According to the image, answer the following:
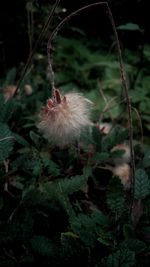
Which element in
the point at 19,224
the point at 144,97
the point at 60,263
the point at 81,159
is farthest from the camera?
the point at 144,97

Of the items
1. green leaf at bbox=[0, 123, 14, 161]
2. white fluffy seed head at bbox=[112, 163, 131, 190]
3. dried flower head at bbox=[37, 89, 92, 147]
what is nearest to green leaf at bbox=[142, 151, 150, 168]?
white fluffy seed head at bbox=[112, 163, 131, 190]

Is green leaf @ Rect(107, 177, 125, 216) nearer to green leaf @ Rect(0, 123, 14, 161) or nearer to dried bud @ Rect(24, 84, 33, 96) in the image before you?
green leaf @ Rect(0, 123, 14, 161)

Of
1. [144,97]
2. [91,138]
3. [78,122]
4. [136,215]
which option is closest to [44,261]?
[136,215]

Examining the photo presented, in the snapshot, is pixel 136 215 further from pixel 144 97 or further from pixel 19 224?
pixel 144 97

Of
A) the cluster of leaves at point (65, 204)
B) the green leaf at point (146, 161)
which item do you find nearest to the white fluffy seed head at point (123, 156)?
the cluster of leaves at point (65, 204)

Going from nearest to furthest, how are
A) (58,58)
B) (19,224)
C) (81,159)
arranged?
1. (19,224)
2. (81,159)
3. (58,58)
